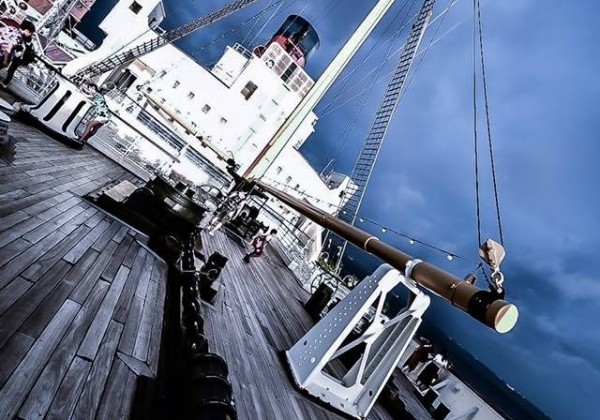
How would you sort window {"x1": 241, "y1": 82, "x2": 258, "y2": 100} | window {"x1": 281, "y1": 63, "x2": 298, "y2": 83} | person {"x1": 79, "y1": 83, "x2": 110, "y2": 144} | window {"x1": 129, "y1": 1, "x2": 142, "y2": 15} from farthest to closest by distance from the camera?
window {"x1": 281, "y1": 63, "x2": 298, "y2": 83} → window {"x1": 241, "y1": 82, "x2": 258, "y2": 100} → window {"x1": 129, "y1": 1, "x2": 142, "y2": 15} → person {"x1": 79, "y1": 83, "x2": 110, "y2": 144}

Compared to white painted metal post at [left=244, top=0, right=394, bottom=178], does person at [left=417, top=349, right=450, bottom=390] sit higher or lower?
lower

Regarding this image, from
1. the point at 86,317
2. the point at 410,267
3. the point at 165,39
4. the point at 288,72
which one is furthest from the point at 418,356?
the point at 288,72

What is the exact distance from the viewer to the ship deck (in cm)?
218

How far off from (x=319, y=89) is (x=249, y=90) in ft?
73.2

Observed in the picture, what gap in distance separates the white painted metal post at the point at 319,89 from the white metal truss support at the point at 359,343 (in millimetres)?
8752

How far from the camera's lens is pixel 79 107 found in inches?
348

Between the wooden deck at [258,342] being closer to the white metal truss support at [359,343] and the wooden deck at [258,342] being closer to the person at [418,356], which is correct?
the white metal truss support at [359,343]

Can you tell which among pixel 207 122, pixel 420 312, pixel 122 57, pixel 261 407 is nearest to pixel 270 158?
pixel 420 312

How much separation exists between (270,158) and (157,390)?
10939 mm

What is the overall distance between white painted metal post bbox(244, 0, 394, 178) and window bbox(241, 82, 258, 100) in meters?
21.9

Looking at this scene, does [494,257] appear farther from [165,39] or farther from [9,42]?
[165,39]

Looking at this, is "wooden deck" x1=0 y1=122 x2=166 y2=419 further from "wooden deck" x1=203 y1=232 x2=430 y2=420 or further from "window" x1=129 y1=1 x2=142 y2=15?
"window" x1=129 y1=1 x2=142 y2=15

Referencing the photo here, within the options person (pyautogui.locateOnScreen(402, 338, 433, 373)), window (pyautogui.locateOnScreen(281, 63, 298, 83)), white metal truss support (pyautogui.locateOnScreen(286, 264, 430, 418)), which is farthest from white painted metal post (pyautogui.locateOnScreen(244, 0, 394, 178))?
window (pyautogui.locateOnScreen(281, 63, 298, 83))

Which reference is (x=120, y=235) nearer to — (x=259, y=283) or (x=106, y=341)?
(x=106, y=341)
